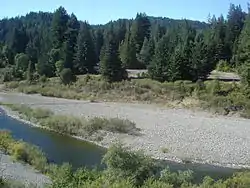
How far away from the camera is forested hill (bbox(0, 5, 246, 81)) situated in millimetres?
59219

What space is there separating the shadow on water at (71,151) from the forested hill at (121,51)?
73.3 ft

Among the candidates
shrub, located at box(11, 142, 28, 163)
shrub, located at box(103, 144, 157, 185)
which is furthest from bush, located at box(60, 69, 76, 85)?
shrub, located at box(103, 144, 157, 185)

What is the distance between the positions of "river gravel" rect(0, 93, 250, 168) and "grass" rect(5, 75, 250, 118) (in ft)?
7.42

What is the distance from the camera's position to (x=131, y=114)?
4659cm

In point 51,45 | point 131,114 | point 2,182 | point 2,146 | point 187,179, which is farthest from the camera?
point 51,45

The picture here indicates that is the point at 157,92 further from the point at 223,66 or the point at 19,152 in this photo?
the point at 19,152

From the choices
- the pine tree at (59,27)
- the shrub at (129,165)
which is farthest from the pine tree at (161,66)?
the shrub at (129,165)

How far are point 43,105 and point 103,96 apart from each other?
9.27 meters

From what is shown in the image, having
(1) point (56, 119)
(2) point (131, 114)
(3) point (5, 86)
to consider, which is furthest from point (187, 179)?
(3) point (5, 86)

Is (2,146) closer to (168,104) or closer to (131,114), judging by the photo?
(131,114)

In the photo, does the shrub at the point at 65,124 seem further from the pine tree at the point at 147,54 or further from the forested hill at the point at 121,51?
the pine tree at the point at 147,54

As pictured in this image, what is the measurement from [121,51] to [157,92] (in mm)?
23254

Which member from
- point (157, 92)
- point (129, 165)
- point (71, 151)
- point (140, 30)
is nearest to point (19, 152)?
point (71, 151)

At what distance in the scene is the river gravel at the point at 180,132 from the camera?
31.4 metres
